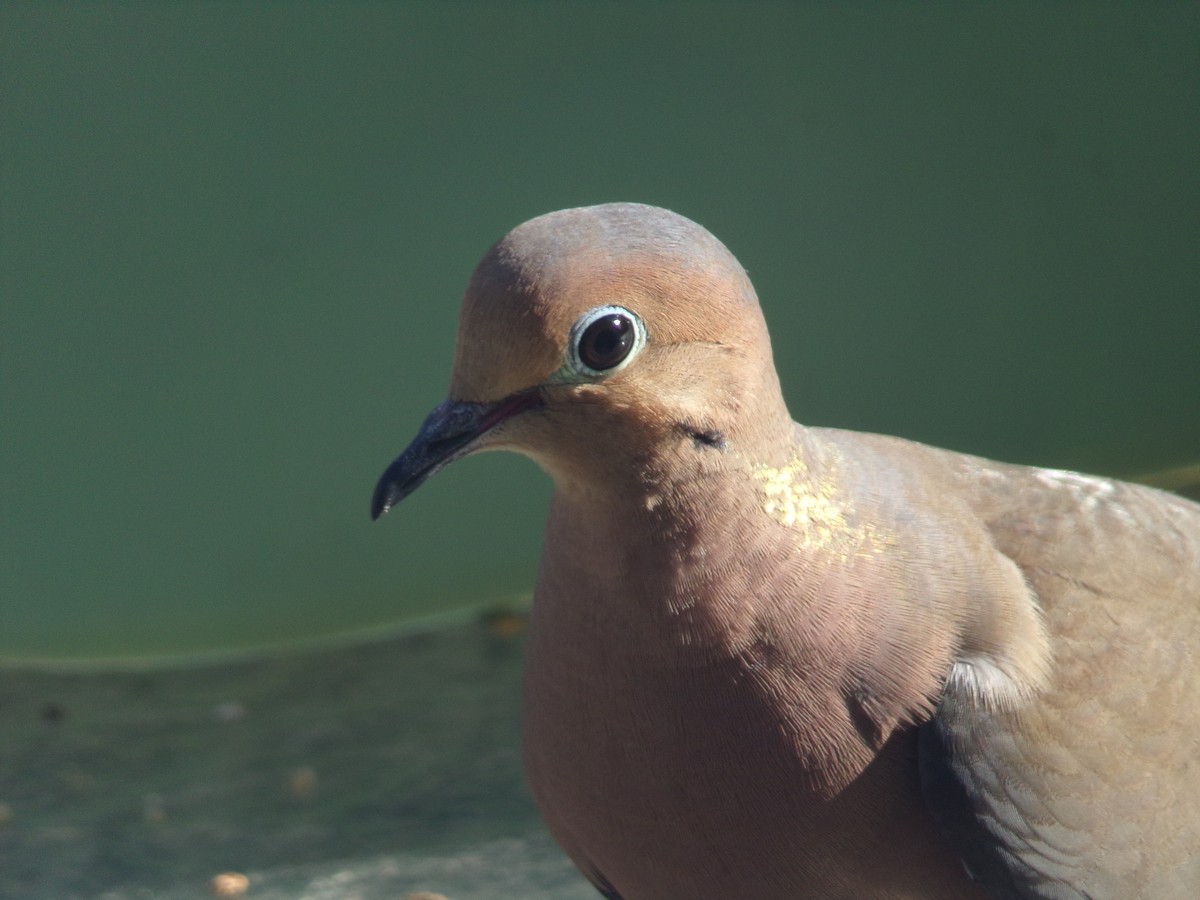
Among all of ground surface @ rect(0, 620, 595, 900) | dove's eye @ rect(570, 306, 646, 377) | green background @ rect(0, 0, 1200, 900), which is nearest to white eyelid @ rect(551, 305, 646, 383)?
dove's eye @ rect(570, 306, 646, 377)

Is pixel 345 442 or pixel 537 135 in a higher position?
pixel 537 135

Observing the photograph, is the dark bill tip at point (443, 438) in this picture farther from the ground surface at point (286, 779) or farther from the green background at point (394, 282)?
the green background at point (394, 282)

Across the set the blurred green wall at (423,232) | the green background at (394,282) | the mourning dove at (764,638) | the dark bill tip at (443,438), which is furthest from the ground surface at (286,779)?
the dark bill tip at (443,438)

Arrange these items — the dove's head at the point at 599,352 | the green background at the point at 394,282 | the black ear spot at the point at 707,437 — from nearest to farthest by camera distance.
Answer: the dove's head at the point at 599,352
the black ear spot at the point at 707,437
the green background at the point at 394,282

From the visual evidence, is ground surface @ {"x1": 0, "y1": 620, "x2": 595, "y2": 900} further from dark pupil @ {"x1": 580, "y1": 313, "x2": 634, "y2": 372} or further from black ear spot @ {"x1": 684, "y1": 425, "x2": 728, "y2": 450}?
dark pupil @ {"x1": 580, "y1": 313, "x2": 634, "y2": 372}

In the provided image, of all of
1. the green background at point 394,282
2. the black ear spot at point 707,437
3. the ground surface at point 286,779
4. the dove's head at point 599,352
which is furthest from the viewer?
the green background at point 394,282

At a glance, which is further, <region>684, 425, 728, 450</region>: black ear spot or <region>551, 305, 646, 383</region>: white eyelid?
<region>684, 425, 728, 450</region>: black ear spot

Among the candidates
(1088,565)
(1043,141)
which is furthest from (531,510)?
(1088,565)

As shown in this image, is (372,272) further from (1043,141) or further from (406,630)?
(1043,141)
